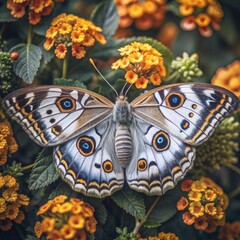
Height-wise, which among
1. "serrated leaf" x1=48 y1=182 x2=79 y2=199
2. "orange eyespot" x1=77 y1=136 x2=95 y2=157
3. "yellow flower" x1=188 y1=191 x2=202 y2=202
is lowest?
"serrated leaf" x1=48 y1=182 x2=79 y2=199

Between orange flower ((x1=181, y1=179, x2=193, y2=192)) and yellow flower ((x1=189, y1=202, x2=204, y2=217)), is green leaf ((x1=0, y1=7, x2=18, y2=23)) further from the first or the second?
yellow flower ((x1=189, y1=202, x2=204, y2=217))

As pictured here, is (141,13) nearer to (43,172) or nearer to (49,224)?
(43,172)

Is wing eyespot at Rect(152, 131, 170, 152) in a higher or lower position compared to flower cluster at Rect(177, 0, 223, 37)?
lower

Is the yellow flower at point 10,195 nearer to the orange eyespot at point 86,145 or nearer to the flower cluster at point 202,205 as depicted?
the orange eyespot at point 86,145

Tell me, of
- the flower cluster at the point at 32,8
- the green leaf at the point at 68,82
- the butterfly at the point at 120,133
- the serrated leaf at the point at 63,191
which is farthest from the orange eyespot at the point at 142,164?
the flower cluster at the point at 32,8

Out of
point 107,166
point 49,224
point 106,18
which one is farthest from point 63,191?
point 106,18

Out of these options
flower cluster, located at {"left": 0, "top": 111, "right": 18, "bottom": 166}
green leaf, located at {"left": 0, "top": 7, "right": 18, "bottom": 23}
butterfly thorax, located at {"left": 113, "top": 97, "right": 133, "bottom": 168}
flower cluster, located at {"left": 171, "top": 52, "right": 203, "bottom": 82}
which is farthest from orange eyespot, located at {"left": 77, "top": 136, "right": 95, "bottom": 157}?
green leaf, located at {"left": 0, "top": 7, "right": 18, "bottom": 23}

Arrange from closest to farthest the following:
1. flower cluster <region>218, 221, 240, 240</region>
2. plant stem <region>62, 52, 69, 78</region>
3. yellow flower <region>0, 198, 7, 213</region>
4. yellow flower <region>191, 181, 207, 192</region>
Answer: yellow flower <region>0, 198, 7, 213</region> < yellow flower <region>191, 181, 207, 192</region> < plant stem <region>62, 52, 69, 78</region> < flower cluster <region>218, 221, 240, 240</region>
